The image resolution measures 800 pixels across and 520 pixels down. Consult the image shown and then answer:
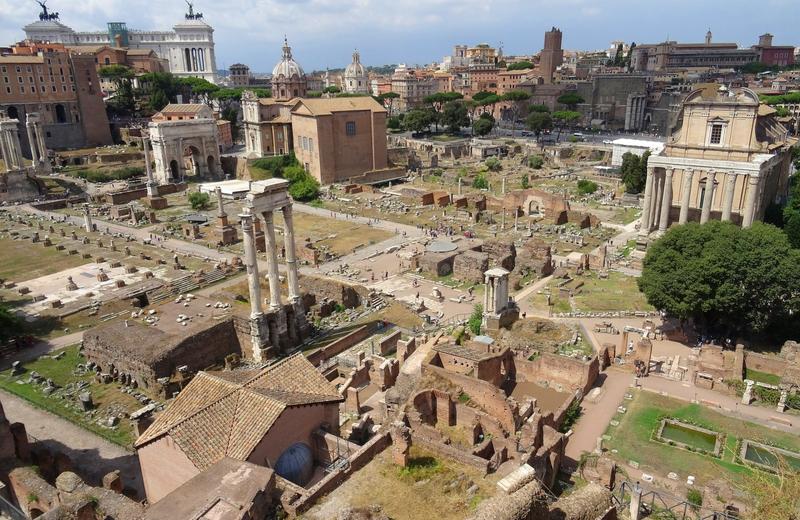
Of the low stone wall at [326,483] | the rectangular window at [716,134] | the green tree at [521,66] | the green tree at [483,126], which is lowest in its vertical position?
the low stone wall at [326,483]

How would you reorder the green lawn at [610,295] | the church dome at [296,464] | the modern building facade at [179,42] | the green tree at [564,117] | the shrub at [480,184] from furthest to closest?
the modern building facade at [179,42] < the green tree at [564,117] < the shrub at [480,184] < the green lawn at [610,295] < the church dome at [296,464]

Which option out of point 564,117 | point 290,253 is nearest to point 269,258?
point 290,253

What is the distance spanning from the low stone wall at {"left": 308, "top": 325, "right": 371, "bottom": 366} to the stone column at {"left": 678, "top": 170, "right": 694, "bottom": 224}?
28.5 meters

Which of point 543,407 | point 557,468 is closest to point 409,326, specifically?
point 543,407

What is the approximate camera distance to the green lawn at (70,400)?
2567 centimetres

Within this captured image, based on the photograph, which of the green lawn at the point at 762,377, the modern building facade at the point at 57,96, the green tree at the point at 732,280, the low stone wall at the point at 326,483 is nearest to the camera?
the low stone wall at the point at 326,483

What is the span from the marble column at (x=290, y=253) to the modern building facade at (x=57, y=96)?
7740 cm

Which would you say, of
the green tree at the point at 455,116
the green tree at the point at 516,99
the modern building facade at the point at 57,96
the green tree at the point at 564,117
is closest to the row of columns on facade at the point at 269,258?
the modern building facade at the point at 57,96

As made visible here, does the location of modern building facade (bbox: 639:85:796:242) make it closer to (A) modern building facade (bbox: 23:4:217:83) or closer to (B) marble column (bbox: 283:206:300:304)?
(B) marble column (bbox: 283:206:300:304)

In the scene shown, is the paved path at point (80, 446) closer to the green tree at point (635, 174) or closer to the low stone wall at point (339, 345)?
the low stone wall at point (339, 345)

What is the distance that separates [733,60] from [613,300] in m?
159

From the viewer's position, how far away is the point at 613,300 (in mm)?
37812

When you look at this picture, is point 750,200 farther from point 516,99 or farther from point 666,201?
point 516,99

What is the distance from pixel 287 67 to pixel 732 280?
95.5 metres
